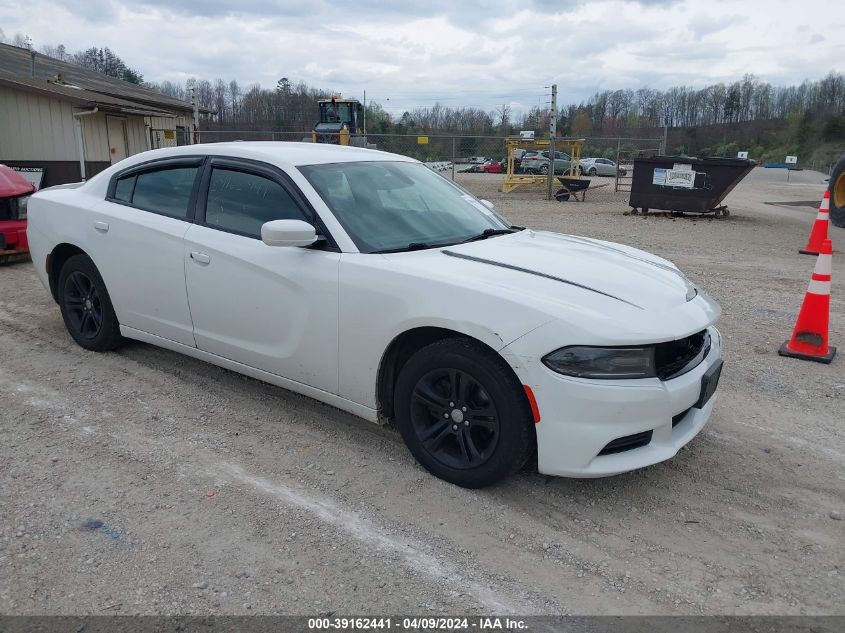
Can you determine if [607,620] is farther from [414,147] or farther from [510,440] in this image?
[414,147]

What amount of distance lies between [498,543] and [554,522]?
1.07 ft

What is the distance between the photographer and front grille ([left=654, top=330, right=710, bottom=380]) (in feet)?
9.78

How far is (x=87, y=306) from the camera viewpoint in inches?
195

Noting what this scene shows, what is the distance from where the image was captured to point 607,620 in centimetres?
236

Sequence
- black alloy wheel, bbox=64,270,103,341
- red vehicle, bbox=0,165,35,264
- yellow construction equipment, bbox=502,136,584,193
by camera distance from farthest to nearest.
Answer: yellow construction equipment, bbox=502,136,584,193 < red vehicle, bbox=0,165,35,264 < black alloy wheel, bbox=64,270,103,341

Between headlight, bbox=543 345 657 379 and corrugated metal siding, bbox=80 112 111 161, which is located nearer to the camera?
headlight, bbox=543 345 657 379

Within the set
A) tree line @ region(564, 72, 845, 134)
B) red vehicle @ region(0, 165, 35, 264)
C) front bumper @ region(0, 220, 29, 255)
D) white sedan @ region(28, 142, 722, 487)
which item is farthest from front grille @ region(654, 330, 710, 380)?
tree line @ region(564, 72, 845, 134)

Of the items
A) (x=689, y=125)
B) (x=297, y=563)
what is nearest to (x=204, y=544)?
(x=297, y=563)

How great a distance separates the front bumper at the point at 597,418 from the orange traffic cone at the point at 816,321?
2.93 metres

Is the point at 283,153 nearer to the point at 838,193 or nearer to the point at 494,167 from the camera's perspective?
the point at 838,193

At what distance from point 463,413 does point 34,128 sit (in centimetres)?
1586

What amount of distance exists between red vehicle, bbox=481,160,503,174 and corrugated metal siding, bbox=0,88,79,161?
32.0 metres

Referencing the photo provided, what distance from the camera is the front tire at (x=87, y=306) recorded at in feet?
15.7

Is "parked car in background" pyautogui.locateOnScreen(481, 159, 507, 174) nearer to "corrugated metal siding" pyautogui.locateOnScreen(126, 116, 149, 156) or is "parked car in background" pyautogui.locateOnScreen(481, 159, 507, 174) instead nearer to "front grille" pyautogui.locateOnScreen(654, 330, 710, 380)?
"corrugated metal siding" pyautogui.locateOnScreen(126, 116, 149, 156)
